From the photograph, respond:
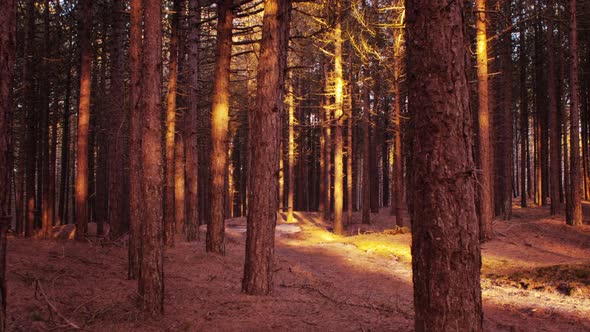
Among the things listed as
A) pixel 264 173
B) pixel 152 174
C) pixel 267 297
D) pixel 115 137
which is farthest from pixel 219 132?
pixel 115 137

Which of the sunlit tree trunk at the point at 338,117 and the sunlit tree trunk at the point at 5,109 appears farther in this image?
the sunlit tree trunk at the point at 338,117

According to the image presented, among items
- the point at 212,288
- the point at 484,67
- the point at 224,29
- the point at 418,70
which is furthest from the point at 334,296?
the point at 484,67

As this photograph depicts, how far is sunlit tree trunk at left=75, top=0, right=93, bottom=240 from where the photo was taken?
13.6 metres

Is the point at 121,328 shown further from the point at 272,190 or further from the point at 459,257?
the point at 459,257

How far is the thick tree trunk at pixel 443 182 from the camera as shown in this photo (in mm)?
3393

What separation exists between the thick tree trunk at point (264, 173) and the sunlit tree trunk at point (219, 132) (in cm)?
378

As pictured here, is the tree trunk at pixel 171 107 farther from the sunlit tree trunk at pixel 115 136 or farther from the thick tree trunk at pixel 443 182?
the thick tree trunk at pixel 443 182

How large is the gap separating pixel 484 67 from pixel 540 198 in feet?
53.2

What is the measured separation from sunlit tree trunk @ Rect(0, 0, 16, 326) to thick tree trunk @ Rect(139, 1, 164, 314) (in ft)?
9.05

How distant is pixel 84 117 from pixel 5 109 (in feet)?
35.6

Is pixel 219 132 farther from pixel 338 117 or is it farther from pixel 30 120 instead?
pixel 30 120

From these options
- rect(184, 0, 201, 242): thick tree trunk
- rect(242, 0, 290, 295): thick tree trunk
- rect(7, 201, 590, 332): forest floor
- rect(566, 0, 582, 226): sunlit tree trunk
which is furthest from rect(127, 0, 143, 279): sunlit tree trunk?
rect(566, 0, 582, 226): sunlit tree trunk

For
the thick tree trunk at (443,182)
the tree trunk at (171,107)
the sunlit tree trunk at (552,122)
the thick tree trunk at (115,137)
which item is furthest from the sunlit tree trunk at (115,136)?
the sunlit tree trunk at (552,122)

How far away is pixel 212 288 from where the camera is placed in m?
8.16
